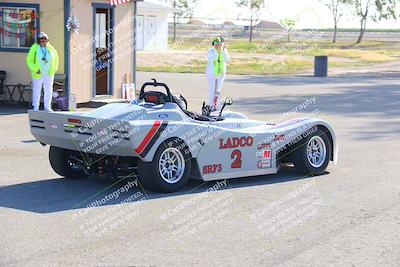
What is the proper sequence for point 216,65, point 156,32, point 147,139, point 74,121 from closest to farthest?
point 147,139 < point 74,121 < point 216,65 < point 156,32

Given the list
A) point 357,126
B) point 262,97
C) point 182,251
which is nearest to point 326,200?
point 182,251

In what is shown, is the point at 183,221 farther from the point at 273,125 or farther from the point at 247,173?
the point at 273,125

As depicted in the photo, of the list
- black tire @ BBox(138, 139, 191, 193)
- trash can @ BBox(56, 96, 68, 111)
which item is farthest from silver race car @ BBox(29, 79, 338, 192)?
trash can @ BBox(56, 96, 68, 111)

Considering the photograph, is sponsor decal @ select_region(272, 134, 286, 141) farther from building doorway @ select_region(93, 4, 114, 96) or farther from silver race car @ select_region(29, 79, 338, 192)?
building doorway @ select_region(93, 4, 114, 96)

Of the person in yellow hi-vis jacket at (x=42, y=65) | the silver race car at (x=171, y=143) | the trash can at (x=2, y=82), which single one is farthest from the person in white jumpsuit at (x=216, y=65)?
the silver race car at (x=171, y=143)

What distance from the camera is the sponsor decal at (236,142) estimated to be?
8977 mm

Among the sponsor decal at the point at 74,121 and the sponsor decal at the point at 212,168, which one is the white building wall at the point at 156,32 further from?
the sponsor decal at the point at 74,121

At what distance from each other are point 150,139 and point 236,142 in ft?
4.54

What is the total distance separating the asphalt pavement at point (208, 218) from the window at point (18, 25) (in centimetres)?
654

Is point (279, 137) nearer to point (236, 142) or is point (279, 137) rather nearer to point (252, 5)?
point (236, 142)

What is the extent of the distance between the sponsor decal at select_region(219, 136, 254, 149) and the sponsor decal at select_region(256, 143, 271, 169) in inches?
6.7

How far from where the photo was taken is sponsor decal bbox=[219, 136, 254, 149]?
8.98 meters

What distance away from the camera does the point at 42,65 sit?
15.7 meters

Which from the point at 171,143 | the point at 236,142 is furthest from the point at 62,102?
the point at 171,143
